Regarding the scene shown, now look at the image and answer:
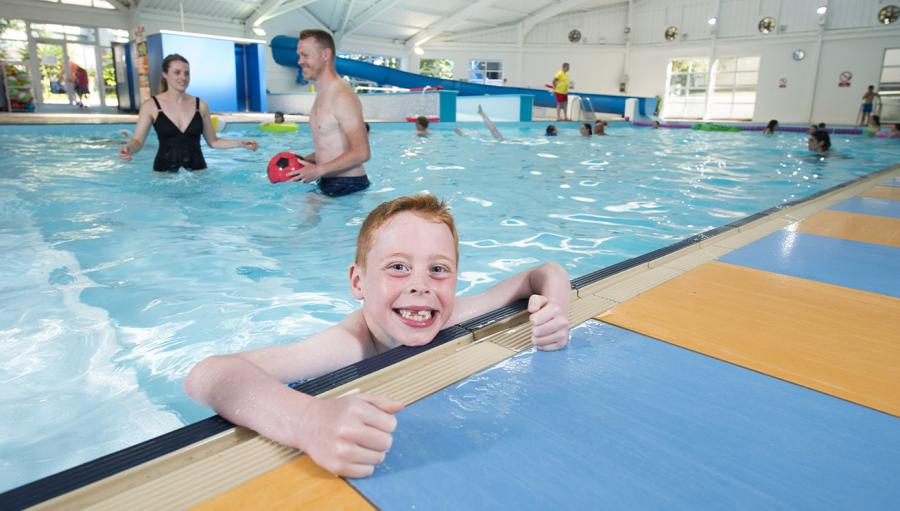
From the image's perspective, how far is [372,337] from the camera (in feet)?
5.35

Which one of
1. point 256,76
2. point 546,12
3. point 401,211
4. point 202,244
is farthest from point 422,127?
point 546,12

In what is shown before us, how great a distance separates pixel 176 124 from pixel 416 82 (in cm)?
1638

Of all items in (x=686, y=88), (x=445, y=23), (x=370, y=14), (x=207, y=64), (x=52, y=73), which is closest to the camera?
(x=207, y=64)

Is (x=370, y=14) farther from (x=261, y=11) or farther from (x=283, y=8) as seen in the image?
(x=261, y=11)

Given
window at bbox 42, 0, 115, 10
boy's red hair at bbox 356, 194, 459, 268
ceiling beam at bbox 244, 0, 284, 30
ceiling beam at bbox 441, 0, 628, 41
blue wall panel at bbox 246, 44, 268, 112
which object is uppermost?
ceiling beam at bbox 441, 0, 628, 41

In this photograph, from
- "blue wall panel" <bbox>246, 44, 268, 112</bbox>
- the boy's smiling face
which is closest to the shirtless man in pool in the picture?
the boy's smiling face

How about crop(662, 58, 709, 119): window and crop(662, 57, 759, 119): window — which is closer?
crop(662, 57, 759, 119): window

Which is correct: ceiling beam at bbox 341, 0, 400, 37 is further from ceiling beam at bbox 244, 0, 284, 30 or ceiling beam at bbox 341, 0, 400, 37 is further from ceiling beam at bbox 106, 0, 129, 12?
ceiling beam at bbox 106, 0, 129, 12

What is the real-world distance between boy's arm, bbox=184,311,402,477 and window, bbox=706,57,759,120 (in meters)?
25.1

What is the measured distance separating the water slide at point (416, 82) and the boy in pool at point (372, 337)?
18611 millimetres

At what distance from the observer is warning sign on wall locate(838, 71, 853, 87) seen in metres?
19.3

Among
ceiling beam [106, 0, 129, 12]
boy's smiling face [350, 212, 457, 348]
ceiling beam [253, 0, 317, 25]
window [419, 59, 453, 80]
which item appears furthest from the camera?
window [419, 59, 453, 80]

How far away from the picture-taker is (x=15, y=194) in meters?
4.64

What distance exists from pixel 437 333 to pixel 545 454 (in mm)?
567
